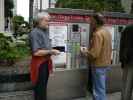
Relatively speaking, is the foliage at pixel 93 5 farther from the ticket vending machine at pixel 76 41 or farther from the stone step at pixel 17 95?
the stone step at pixel 17 95

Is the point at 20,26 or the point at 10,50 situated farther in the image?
the point at 20,26

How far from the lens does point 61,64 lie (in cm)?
700

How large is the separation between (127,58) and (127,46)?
8.8 inches

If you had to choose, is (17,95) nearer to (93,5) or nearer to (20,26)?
(93,5)

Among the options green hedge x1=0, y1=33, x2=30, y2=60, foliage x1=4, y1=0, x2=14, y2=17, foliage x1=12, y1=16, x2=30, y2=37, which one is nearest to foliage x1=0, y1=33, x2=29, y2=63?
green hedge x1=0, y1=33, x2=30, y2=60

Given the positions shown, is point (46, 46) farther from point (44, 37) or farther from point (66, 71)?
point (66, 71)

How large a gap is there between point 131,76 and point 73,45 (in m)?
1.20

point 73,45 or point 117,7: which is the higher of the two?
point 117,7

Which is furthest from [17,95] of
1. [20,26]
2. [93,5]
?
[20,26]

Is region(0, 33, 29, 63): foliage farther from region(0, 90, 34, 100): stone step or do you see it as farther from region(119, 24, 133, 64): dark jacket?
region(119, 24, 133, 64): dark jacket

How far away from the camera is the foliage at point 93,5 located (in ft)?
24.8

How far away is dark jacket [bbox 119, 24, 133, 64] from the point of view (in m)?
6.36

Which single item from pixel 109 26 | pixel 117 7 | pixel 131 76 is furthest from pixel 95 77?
pixel 117 7

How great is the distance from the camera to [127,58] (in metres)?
6.49
